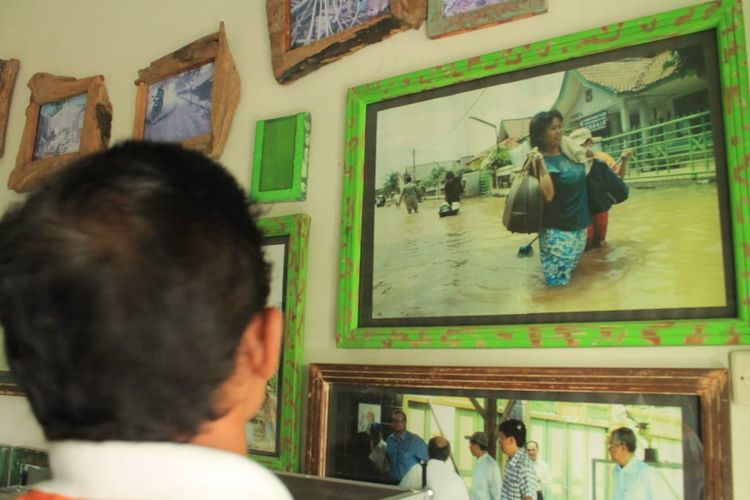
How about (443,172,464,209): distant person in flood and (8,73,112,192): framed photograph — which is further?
(8,73,112,192): framed photograph

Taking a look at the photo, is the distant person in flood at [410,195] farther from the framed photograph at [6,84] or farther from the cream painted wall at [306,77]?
the framed photograph at [6,84]

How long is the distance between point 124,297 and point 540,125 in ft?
2.20

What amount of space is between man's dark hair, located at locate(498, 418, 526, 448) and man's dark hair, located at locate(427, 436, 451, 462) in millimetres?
86

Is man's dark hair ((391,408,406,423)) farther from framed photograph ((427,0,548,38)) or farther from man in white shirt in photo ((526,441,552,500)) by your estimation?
framed photograph ((427,0,548,38))

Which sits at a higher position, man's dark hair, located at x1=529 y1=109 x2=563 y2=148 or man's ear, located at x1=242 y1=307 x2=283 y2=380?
man's dark hair, located at x1=529 y1=109 x2=563 y2=148

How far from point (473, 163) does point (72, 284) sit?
0.67 metres

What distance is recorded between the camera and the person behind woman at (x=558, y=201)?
0.86m

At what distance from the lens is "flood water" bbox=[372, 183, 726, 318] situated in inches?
30.7

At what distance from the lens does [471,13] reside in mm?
985

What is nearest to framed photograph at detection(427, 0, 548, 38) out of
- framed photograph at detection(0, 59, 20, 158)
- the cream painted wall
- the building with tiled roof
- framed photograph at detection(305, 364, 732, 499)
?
the cream painted wall

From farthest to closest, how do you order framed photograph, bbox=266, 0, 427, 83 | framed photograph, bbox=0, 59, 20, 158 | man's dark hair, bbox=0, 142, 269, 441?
1. framed photograph, bbox=0, 59, 20, 158
2. framed photograph, bbox=266, 0, 427, 83
3. man's dark hair, bbox=0, 142, 269, 441

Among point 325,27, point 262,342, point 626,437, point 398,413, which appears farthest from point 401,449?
point 325,27

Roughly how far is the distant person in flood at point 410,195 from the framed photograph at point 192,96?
1.38 feet

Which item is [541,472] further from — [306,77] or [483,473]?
[306,77]
